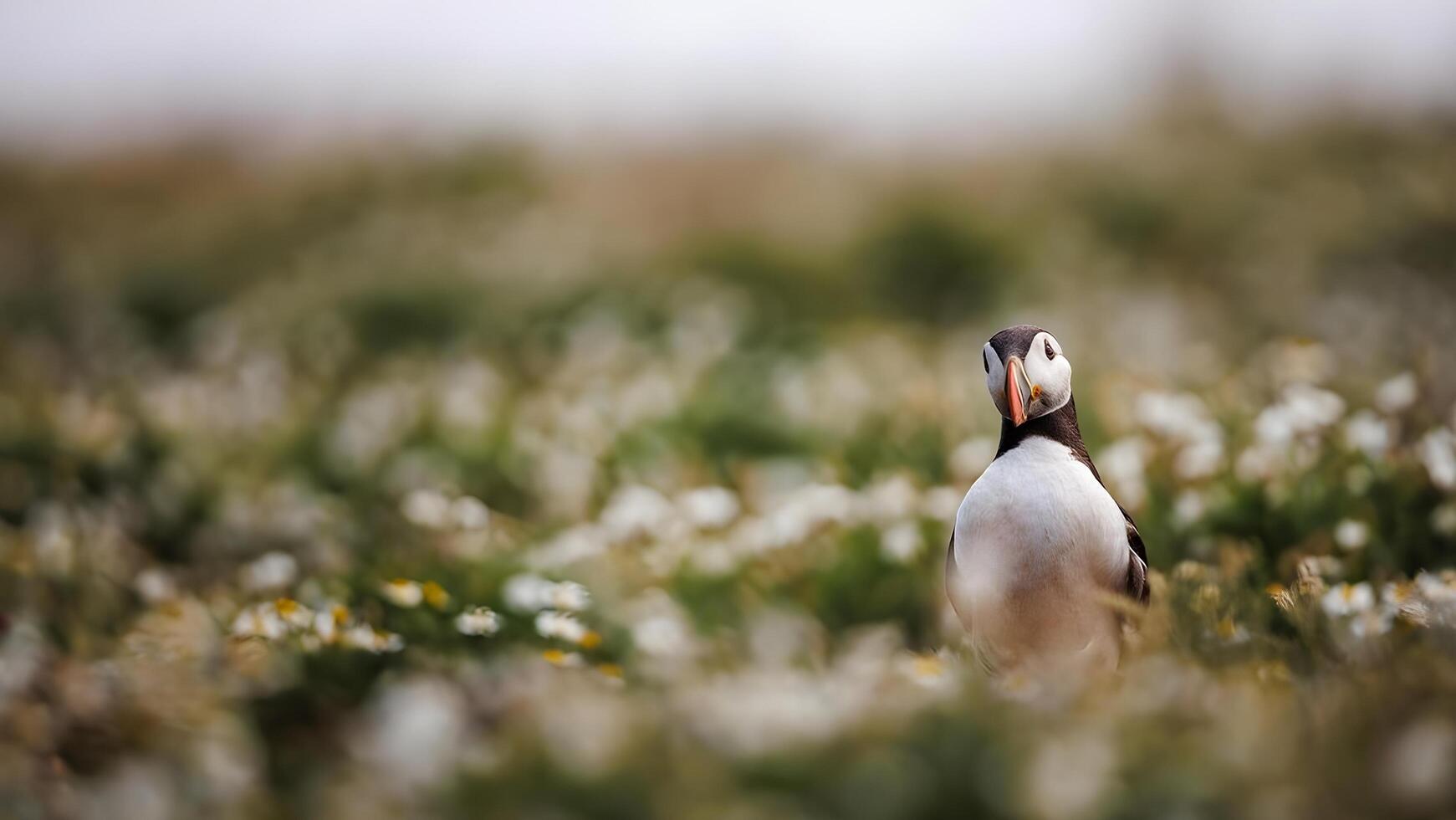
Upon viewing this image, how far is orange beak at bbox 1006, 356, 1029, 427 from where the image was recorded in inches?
67.4

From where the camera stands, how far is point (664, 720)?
1.65 metres

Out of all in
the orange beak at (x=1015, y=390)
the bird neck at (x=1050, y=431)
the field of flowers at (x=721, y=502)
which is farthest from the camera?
the bird neck at (x=1050, y=431)

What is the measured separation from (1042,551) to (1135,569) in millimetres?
294

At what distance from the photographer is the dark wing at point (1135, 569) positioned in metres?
1.94

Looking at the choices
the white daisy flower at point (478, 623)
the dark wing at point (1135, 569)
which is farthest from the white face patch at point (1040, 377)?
the white daisy flower at point (478, 623)

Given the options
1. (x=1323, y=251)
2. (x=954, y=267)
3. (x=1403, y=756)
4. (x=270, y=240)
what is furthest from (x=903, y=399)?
(x=270, y=240)

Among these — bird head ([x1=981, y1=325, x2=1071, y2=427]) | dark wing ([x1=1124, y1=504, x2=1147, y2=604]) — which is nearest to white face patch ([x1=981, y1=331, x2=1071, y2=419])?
bird head ([x1=981, y1=325, x2=1071, y2=427])

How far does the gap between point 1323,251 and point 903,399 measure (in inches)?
176

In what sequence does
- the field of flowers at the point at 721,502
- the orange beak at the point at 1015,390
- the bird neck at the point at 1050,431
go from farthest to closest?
the bird neck at the point at 1050,431
the orange beak at the point at 1015,390
the field of flowers at the point at 721,502

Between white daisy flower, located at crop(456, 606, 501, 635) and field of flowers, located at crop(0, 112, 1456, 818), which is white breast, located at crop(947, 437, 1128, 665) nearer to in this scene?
field of flowers, located at crop(0, 112, 1456, 818)

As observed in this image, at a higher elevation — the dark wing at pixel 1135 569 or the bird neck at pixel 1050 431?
the bird neck at pixel 1050 431

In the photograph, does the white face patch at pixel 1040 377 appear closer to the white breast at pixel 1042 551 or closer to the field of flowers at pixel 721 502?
the white breast at pixel 1042 551

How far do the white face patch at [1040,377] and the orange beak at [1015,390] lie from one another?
0.05 feet

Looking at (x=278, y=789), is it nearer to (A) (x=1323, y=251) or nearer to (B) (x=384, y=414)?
(B) (x=384, y=414)
